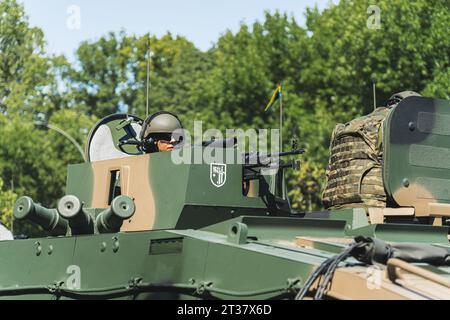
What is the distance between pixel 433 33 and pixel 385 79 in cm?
282

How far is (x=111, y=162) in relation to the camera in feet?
30.2

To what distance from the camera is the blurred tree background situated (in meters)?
26.1

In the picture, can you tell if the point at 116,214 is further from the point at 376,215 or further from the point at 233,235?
the point at 376,215

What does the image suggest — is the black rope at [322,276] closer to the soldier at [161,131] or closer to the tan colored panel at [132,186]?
the tan colored panel at [132,186]

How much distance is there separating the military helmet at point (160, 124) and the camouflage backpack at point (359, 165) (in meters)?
1.75

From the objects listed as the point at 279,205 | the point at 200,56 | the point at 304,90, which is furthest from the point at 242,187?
the point at 200,56

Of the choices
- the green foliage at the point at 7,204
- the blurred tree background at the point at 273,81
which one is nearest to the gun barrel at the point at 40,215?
the blurred tree background at the point at 273,81

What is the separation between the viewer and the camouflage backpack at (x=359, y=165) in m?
9.05

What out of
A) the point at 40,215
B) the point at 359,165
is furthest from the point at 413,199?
the point at 40,215

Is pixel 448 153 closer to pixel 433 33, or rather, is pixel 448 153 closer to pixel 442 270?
pixel 442 270

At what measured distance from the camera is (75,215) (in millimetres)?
8172

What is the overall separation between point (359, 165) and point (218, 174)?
5.06ft

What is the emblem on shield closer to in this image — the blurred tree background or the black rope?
the black rope
